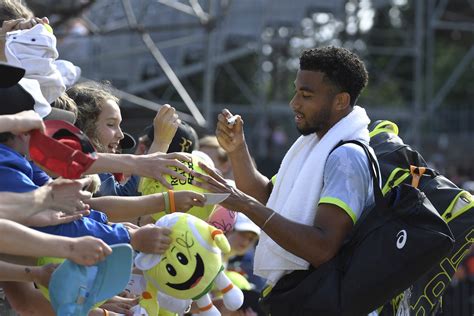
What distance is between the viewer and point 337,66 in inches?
176

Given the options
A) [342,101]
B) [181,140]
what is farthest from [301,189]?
[181,140]

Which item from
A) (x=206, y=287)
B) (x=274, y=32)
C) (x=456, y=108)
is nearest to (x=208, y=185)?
(x=206, y=287)

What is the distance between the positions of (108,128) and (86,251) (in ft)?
4.65

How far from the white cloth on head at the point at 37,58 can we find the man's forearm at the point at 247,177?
1.03 meters

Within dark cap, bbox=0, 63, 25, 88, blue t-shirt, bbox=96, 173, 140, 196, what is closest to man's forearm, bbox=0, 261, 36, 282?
dark cap, bbox=0, 63, 25, 88

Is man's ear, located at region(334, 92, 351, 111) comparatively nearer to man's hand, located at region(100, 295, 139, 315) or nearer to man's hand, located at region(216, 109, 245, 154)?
man's hand, located at region(216, 109, 245, 154)

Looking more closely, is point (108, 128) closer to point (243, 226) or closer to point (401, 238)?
point (401, 238)

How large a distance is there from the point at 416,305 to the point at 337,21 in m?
12.2

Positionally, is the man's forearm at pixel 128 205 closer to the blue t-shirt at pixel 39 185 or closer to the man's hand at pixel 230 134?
the blue t-shirt at pixel 39 185

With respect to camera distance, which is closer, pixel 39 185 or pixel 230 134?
pixel 39 185

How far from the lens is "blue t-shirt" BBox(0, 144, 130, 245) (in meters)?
3.46

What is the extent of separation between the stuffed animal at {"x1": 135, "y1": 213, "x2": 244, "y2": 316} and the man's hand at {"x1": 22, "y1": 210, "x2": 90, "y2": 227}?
0.46 metres

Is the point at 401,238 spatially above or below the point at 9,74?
below

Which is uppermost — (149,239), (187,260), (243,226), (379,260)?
(149,239)
